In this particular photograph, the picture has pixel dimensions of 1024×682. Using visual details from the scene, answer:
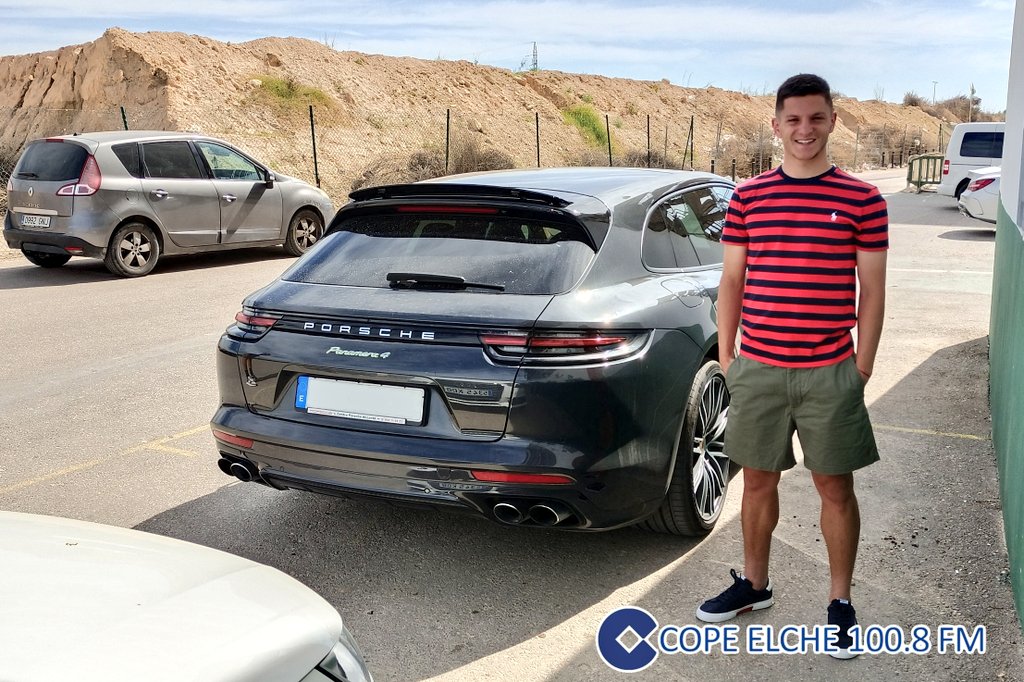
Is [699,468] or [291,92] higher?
[291,92]

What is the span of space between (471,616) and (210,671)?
1.79 m

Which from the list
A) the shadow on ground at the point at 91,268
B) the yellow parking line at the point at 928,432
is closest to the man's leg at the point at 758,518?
the yellow parking line at the point at 928,432

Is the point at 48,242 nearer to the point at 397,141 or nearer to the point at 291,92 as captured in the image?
the point at 291,92

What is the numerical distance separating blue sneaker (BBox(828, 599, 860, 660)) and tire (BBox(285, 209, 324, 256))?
453 inches

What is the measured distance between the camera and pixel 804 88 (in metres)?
3.09

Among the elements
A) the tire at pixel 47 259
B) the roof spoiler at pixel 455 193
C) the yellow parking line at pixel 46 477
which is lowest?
the yellow parking line at pixel 46 477

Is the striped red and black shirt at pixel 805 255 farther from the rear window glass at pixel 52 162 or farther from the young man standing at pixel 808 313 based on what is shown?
the rear window glass at pixel 52 162

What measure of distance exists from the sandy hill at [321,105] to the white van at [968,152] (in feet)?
35.7

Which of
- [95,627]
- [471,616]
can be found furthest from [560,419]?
[95,627]

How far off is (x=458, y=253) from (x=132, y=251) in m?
9.21

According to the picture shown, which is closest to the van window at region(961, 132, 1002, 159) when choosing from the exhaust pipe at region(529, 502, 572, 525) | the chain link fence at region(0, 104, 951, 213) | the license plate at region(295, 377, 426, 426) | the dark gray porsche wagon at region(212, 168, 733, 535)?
the chain link fence at region(0, 104, 951, 213)

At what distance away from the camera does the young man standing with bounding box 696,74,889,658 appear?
3074 mm

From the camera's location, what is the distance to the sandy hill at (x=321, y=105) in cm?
3234

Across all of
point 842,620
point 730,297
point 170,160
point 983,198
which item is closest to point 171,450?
point 730,297
